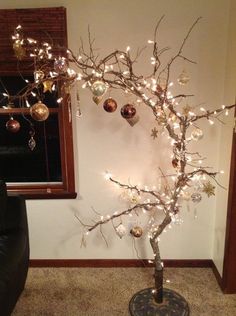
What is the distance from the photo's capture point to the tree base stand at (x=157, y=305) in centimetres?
201

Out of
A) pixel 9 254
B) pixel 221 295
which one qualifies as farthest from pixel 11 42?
pixel 221 295

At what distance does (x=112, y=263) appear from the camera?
8.56 feet

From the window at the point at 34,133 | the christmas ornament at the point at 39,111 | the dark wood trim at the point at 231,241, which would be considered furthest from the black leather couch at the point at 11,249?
the dark wood trim at the point at 231,241

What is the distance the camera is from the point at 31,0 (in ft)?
7.00

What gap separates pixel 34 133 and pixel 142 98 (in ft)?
3.46

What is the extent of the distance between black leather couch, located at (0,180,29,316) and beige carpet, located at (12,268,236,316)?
0.31 m

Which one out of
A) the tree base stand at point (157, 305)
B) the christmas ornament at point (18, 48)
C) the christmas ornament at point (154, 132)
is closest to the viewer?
the christmas ornament at point (18, 48)

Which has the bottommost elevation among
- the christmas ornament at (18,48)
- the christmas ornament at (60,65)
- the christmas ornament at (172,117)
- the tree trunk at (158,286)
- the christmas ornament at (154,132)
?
the tree trunk at (158,286)

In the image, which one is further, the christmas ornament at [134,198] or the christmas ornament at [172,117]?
the christmas ornament at [134,198]

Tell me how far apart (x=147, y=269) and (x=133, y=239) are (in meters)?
0.28

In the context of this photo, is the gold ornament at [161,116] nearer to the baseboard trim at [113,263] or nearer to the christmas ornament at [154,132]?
the christmas ornament at [154,132]

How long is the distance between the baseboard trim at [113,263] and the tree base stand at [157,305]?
39cm

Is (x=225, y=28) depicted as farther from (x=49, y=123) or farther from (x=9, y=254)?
(x=9, y=254)

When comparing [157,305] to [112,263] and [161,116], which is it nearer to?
[112,263]
